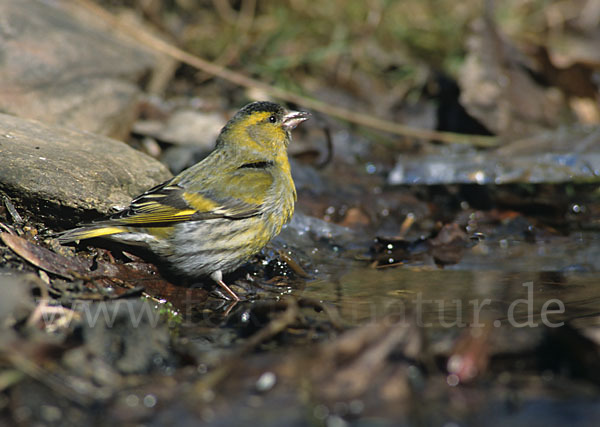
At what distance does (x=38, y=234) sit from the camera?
3.55m

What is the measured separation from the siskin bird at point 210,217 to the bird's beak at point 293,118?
415mm

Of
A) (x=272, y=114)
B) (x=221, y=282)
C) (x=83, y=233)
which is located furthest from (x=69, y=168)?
(x=272, y=114)

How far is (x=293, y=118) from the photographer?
15.8 ft

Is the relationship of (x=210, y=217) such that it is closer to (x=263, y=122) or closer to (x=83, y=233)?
(x=83, y=233)

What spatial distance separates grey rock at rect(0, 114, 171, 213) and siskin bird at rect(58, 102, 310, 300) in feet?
0.65

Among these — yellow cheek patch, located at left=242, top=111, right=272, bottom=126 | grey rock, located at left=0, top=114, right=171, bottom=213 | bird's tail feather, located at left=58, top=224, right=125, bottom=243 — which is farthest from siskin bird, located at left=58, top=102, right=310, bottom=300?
yellow cheek patch, located at left=242, top=111, right=272, bottom=126

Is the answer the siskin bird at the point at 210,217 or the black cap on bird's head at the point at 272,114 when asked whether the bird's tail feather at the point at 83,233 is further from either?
the black cap on bird's head at the point at 272,114

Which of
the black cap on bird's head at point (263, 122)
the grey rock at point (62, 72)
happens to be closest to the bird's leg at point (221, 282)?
the black cap on bird's head at point (263, 122)

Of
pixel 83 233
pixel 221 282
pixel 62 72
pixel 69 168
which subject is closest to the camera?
pixel 83 233

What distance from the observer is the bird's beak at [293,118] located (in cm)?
478

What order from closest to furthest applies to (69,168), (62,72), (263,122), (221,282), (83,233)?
(83,233) → (69,168) → (221,282) → (263,122) → (62,72)

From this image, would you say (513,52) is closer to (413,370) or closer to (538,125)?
(538,125)

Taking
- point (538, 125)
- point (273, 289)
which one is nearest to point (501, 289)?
point (273, 289)

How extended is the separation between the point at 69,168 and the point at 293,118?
65.3 inches
